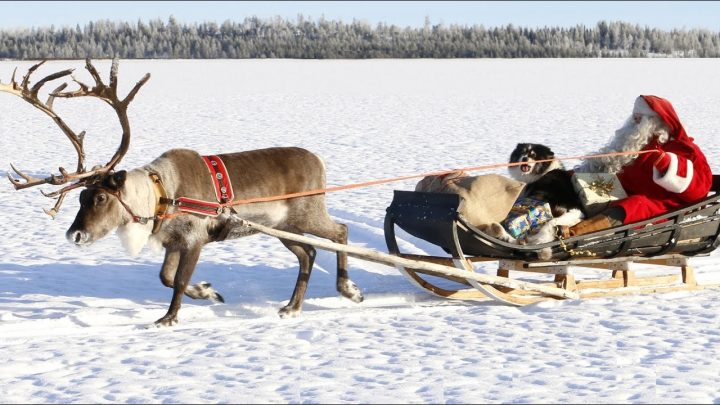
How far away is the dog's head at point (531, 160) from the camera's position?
629 centimetres

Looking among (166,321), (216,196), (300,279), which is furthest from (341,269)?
(166,321)

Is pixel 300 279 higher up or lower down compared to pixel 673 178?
lower down

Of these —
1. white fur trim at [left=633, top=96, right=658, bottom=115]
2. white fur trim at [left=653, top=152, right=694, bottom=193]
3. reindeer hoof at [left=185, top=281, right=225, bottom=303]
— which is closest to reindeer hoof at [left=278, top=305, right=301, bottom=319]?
reindeer hoof at [left=185, top=281, right=225, bottom=303]

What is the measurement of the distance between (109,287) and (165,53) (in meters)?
60.6

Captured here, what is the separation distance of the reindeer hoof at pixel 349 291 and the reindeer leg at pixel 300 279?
229 millimetres

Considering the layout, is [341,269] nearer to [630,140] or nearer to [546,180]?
[546,180]

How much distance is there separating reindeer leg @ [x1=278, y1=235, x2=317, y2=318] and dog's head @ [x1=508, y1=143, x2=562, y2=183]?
143 centimetres

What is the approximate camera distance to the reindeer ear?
5562 millimetres

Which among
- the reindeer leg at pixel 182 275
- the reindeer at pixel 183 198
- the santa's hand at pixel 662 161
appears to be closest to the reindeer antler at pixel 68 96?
the reindeer at pixel 183 198

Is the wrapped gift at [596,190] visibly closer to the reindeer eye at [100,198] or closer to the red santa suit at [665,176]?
the red santa suit at [665,176]

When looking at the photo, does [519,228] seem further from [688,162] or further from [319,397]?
[319,397]

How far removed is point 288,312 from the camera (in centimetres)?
618

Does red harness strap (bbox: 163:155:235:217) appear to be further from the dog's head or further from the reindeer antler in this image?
the dog's head

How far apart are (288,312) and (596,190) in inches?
81.6
